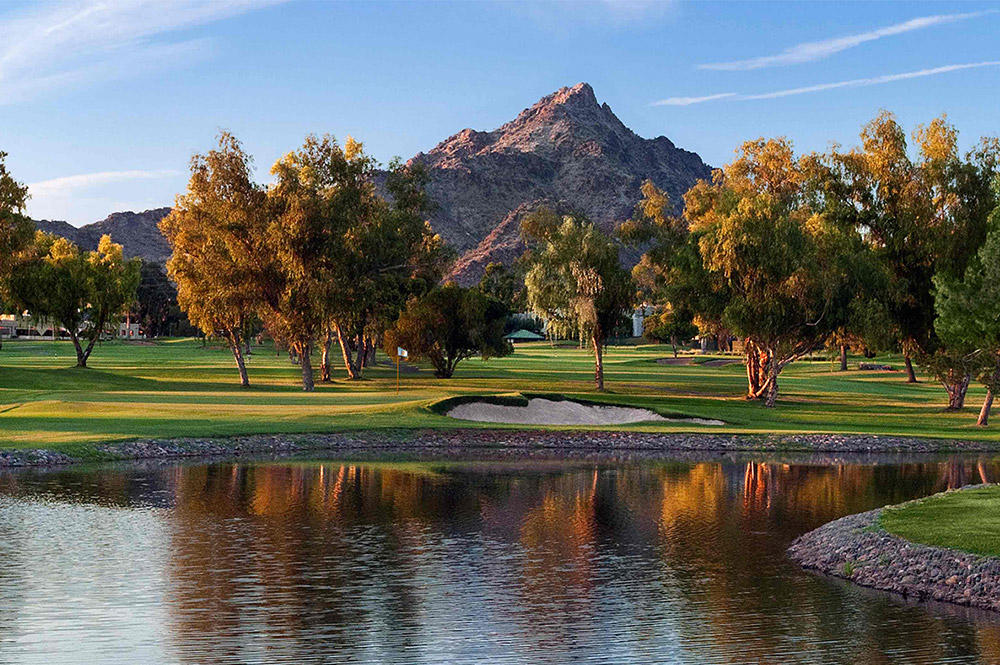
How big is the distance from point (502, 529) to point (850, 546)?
8.12 meters

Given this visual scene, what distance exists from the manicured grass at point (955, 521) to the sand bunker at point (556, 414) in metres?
28.2

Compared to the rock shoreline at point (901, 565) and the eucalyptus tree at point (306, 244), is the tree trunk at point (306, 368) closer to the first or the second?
the eucalyptus tree at point (306, 244)

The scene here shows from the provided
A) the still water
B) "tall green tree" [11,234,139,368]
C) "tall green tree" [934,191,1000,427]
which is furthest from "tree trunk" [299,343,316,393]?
"tall green tree" [934,191,1000,427]

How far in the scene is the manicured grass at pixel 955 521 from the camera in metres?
21.4

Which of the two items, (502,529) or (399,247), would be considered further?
(399,247)

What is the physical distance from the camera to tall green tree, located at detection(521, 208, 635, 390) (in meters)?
72.5

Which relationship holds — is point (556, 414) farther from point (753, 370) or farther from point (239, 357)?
point (239, 357)

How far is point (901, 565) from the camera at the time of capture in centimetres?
2094

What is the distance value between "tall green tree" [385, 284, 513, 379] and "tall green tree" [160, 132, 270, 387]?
14.4m

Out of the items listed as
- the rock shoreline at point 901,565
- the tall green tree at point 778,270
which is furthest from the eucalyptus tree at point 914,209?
the rock shoreline at point 901,565

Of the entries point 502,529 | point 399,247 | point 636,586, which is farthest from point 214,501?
point 399,247

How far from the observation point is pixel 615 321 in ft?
247

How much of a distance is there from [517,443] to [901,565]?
26848 mm

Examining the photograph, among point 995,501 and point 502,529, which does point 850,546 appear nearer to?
point 995,501
